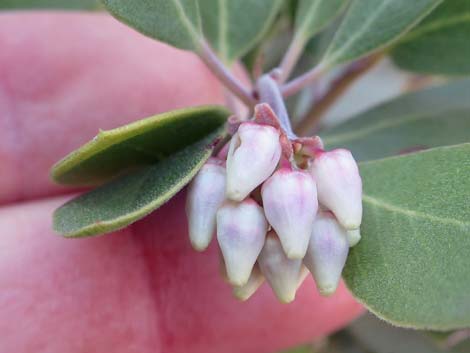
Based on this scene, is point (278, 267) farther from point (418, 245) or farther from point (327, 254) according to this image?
point (418, 245)

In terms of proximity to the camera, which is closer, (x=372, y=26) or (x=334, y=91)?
(x=372, y=26)

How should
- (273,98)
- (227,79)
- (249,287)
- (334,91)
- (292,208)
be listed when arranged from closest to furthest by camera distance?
(292,208) < (249,287) < (273,98) < (227,79) < (334,91)

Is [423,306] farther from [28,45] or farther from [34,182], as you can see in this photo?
[28,45]

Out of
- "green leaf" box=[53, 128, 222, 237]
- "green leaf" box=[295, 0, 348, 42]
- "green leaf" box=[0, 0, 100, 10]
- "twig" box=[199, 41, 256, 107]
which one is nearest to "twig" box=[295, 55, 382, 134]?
"green leaf" box=[295, 0, 348, 42]

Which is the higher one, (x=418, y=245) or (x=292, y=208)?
(x=292, y=208)

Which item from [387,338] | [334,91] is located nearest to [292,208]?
[334,91]

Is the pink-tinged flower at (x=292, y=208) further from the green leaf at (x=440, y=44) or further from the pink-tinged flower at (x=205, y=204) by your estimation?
the green leaf at (x=440, y=44)

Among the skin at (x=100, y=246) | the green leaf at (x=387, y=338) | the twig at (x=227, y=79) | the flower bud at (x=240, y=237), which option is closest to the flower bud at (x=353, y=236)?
the flower bud at (x=240, y=237)
